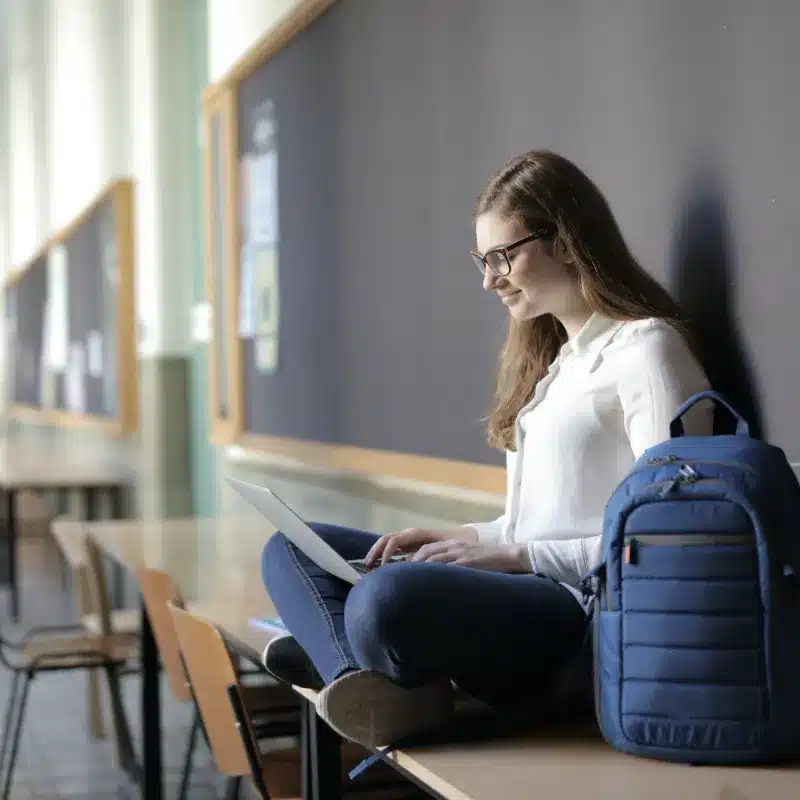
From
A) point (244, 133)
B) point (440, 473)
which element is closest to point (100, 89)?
point (244, 133)

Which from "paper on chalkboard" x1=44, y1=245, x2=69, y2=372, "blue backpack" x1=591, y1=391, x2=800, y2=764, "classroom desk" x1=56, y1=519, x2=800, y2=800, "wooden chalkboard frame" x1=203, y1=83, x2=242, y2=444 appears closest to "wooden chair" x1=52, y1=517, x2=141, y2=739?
"wooden chalkboard frame" x1=203, y1=83, x2=242, y2=444

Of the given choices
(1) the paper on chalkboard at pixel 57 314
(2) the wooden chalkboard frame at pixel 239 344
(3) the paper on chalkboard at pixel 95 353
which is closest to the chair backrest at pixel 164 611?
(2) the wooden chalkboard frame at pixel 239 344

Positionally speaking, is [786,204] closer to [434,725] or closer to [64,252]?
[434,725]

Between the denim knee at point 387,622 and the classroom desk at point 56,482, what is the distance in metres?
5.44

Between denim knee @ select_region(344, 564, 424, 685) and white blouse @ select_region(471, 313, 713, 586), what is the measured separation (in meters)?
0.28

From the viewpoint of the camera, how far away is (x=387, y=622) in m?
1.48

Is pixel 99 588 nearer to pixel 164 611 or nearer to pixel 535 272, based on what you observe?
pixel 164 611

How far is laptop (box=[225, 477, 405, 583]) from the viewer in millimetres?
1699

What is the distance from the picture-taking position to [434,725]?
158 centimetres

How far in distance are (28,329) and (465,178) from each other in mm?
8167

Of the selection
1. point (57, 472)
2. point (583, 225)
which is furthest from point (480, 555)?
point (57, 472)

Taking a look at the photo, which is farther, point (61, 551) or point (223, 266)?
point (61, 551)

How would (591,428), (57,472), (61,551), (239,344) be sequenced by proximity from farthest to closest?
1. (61,551)
2. (57,472)
3. (239,344)
4. (591,428)

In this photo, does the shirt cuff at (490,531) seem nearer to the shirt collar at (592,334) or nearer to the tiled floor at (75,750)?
the shirt collar at (592,334)
